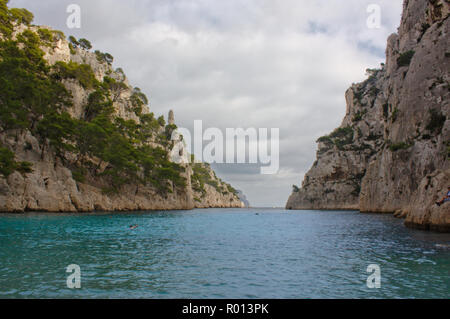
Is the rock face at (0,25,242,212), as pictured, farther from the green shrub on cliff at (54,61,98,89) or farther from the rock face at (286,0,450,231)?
the rock face at (286,0,450,231)

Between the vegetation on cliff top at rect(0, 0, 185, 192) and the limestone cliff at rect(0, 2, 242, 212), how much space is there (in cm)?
19

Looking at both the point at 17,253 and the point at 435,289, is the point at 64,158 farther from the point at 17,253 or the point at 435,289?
the point at 435,289

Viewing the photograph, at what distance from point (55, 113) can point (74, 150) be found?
325 inches

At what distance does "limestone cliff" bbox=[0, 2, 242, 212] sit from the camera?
43.1 metres

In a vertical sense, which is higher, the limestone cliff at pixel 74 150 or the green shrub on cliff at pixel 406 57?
the green shrub on cliff at pixel 406 57

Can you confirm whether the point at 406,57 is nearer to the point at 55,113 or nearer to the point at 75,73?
the point at 55,113

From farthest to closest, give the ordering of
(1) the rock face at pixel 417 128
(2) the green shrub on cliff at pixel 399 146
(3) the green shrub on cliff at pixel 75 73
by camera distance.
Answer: (3) the green shrub on cliff at pixel 75 73 < (2) the green shrub on cliff at pixel 399 146 < (1) the rock face at pixel 417 128

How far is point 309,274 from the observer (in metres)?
12.6

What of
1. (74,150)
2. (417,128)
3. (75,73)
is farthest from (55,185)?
(417,128)

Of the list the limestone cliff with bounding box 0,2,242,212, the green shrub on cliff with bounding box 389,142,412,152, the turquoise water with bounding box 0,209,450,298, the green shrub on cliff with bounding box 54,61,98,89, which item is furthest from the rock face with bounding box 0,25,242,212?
the green shrub on cliff with bounding box 389,142,412,152

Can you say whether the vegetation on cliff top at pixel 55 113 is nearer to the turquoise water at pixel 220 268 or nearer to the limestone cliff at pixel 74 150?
the limestone cliff at pixel 74 150

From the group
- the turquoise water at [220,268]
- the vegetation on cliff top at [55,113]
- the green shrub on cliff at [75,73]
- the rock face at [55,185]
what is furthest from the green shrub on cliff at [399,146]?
the green shrub on cliff at [75,73]

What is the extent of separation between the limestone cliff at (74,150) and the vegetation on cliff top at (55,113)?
7.6 inches

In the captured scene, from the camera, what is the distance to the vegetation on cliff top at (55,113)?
1754 inches
